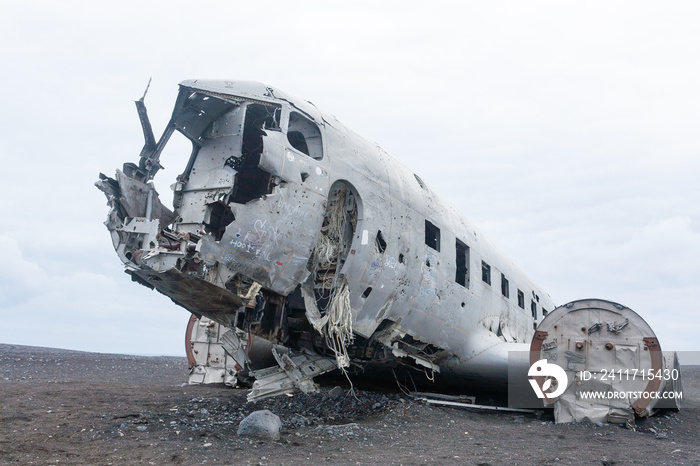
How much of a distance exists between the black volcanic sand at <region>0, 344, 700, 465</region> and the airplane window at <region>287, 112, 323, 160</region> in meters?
4.31

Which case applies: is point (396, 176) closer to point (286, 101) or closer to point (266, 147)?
point (286, 101)

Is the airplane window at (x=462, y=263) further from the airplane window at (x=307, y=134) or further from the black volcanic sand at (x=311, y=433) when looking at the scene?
the airplane window at (x=307, y=134)

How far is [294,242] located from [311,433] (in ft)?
9.46

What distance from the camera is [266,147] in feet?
25.9

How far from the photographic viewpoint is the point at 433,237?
11.1 metres

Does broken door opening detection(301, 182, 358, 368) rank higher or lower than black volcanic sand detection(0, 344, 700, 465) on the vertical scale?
higher

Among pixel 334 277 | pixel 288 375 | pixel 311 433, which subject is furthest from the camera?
pixel 334 277

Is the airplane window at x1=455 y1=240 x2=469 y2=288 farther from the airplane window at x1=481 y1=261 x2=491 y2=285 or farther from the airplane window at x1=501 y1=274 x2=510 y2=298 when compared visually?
the airplane window at x1=501 y1=274 x2=510 y2=298

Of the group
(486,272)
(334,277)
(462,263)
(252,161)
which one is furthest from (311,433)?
(486,272)

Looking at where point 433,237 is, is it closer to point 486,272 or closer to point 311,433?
point 486,272

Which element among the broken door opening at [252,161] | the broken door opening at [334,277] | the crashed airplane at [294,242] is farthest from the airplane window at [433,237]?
the broken door opening at [252,161]

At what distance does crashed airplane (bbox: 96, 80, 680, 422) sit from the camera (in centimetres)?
785

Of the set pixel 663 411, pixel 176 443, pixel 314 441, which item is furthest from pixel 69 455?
pixel 663 411

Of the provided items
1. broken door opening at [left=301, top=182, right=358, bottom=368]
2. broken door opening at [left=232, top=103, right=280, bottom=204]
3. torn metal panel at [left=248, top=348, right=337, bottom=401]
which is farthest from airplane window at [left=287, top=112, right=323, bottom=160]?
torn metal panel at [left=248, top=348, right=337, bottom=401]
